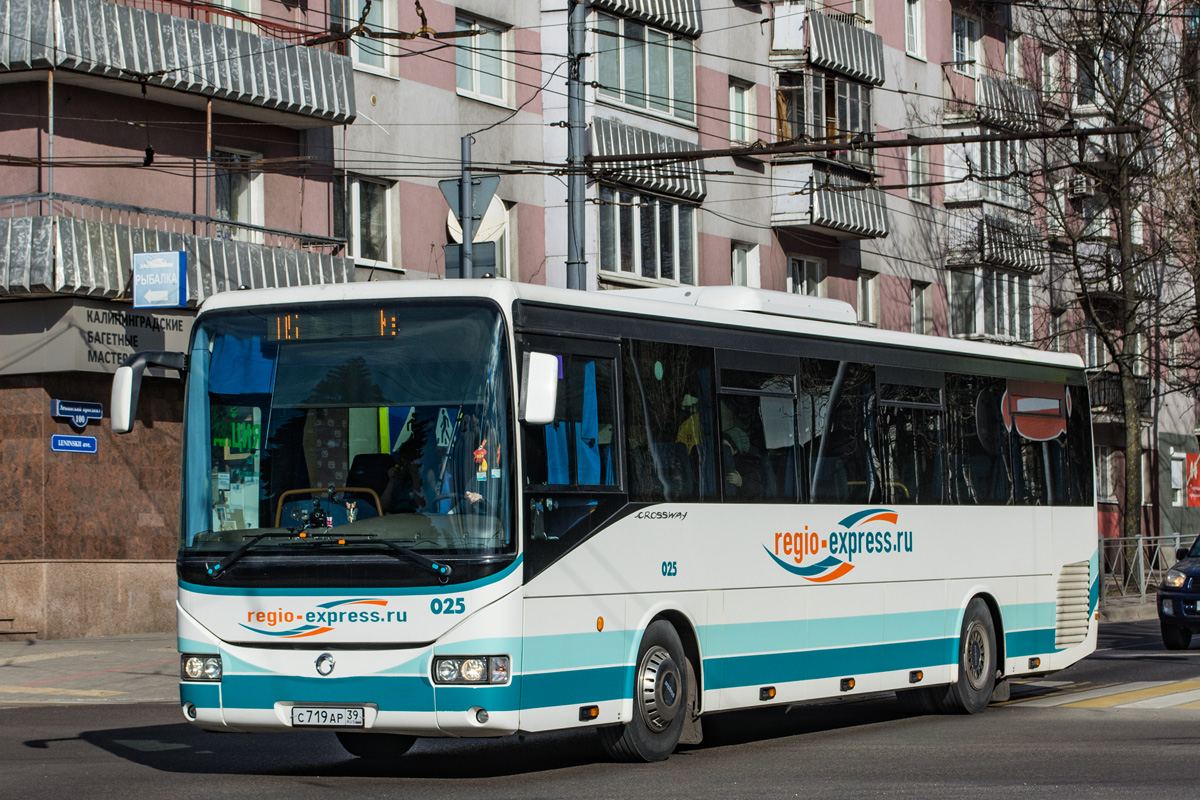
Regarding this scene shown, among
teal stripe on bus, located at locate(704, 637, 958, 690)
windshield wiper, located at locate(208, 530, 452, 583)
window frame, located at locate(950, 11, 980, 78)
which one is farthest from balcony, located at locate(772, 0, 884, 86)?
windshield wiper, located at locate(208, 530, 452, 583)

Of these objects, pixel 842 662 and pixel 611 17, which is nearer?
pixel 842 662

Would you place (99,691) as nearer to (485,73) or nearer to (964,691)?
(964,691)

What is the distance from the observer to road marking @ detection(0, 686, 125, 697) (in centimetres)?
1828

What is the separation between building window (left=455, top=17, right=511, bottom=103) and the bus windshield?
20.3 meters

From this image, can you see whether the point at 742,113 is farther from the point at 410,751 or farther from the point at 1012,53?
the point at 410,751

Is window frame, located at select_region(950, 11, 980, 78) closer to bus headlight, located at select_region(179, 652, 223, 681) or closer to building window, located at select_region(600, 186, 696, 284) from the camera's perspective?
building window, located at select_region(600, 186, 696, 284)

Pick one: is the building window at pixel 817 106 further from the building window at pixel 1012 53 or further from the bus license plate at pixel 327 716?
the bus license plate at pixel 327 716

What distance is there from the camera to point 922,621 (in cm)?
1462

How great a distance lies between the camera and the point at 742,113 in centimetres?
3841

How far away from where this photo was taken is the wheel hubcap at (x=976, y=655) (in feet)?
50.0

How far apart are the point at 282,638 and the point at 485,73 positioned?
21.9 m

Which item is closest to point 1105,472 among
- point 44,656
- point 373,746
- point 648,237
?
point 648,237

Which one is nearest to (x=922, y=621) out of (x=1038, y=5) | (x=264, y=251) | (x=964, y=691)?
(x=964, y=691)

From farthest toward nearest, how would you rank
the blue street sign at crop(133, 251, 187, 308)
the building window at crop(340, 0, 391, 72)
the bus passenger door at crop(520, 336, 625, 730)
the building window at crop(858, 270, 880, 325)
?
1. the building window at crop(858, 270, 880, 325)
2. the building window at crop(340, 0, 391, 72)
3. the blue street sign at crop(133, 251, 187, 308)
4. the bus passenger door at crop(520, 336, 625, 730)
